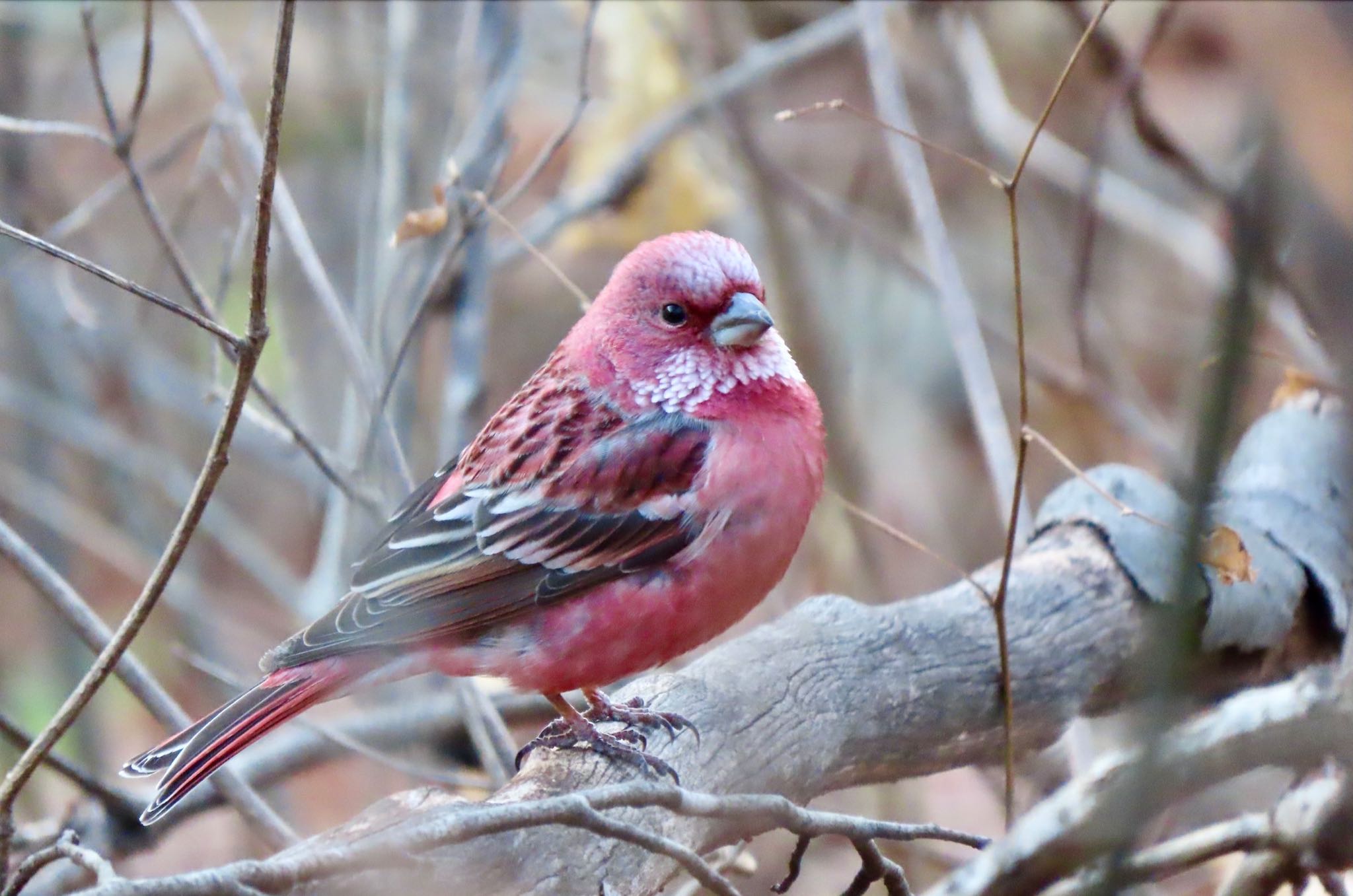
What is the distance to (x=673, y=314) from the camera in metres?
3.54

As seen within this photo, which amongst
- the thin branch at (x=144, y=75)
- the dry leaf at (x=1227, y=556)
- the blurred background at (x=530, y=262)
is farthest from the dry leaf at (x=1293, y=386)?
the thin branch at (x=144, y=75)

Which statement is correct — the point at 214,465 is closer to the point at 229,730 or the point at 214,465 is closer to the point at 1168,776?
the point at 229,730

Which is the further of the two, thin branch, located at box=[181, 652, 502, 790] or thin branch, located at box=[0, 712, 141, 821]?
thin branch, located at box=[181, 652, 502, 790]

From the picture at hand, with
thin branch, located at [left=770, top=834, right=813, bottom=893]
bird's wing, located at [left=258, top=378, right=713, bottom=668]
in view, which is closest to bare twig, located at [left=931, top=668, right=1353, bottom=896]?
thin branch, located at [left=770, top=834, right=813, bottom=893]

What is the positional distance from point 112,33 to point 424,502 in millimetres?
4705

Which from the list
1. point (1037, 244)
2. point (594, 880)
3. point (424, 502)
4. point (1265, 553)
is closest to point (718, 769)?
point (594, 880)

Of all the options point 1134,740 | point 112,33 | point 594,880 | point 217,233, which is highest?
point 112,33

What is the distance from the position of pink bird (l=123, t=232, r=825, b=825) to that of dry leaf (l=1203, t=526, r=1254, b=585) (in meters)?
0.91

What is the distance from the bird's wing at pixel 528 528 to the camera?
3217 millimetres

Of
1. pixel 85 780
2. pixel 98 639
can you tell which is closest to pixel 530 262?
pixel 85 780

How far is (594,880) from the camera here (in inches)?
97.7

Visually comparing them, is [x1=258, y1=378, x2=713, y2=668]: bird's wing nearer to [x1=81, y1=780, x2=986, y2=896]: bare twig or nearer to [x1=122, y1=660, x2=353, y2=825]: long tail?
[x1=122, y1=660, x2=353, y2=825]: long tail

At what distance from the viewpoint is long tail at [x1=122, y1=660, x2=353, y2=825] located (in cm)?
287

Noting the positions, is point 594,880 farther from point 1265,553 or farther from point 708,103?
point 708,103
